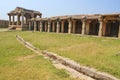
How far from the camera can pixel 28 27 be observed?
49312 millimetres

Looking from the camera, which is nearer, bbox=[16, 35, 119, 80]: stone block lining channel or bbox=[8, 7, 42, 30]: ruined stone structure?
bbox=[16, 35, 119, 80]: stone block lining channel

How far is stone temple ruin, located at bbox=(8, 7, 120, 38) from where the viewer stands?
2514 cm

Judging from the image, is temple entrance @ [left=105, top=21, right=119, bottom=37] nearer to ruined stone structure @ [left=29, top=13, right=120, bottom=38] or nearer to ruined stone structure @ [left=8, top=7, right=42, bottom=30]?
ruined stone structure @ [left=29, top=13, right=120, bottom=38]

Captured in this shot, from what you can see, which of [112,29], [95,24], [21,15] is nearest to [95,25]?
[95,24]

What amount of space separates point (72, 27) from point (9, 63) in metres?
22.4

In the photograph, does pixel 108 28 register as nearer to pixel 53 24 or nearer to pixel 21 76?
pixel 53 24

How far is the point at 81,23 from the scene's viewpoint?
35000mm

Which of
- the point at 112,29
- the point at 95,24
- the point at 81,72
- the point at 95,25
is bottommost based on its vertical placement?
the point at 81,72

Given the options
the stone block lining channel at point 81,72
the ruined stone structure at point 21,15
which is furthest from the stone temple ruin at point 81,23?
the stone block lining channel at point 81,72

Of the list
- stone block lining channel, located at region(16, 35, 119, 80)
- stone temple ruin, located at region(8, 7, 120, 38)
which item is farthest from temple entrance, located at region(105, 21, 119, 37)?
stone block lining channel, located at region(16, 35, 119, 80)

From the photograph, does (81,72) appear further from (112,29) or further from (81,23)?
(81,23)

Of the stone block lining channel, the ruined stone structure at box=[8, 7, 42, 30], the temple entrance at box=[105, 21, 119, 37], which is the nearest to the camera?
the stone block lining channel

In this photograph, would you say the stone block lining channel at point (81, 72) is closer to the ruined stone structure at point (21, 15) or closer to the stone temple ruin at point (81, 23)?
the stone temple ruin at point (81, 23)

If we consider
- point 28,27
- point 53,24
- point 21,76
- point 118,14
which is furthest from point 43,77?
point 28,27
